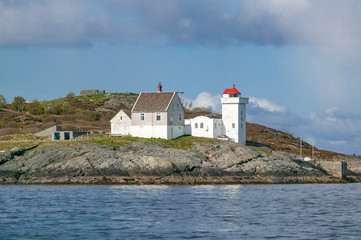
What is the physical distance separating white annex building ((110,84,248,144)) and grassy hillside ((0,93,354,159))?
10.6ft

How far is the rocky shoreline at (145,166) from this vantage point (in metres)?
62.0

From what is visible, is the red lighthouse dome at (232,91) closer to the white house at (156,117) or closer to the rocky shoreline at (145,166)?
the white house at (156,117)

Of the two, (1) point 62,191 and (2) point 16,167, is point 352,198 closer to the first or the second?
(1) point 62,191

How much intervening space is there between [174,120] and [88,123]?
43203mm

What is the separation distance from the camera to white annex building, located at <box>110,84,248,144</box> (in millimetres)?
78438

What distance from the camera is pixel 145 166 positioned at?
206ft

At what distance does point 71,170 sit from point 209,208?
80.2 ft

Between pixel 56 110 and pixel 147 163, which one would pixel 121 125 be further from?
pixel 56 110

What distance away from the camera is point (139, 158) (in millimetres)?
63875

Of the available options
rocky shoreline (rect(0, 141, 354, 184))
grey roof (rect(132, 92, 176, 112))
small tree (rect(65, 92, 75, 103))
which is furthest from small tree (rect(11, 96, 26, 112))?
rocky shoreline (rect(0, 141, 354, 184))

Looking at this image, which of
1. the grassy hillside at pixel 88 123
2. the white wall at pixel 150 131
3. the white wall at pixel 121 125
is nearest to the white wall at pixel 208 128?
the grassy hillside at pixel 88 123

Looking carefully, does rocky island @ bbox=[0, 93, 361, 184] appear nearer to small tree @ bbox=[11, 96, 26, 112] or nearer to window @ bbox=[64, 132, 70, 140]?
window @ bbox=[64, 132, 70, 140]

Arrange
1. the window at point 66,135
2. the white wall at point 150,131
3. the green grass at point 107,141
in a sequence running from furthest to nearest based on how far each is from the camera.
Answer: the white wall at point 150,131, the window at point 66,135, the green grass at point 107,141

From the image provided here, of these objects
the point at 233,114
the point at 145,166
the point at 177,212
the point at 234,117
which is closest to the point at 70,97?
the point at 233,114
